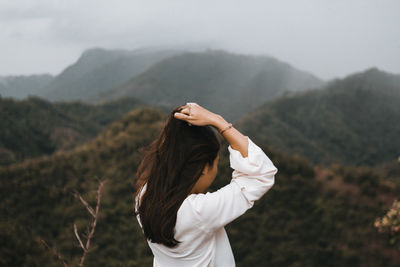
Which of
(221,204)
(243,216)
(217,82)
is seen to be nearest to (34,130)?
(243,216)

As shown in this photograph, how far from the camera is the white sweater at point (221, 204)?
1.21 meters

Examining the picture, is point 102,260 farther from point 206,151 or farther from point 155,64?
point 155,64

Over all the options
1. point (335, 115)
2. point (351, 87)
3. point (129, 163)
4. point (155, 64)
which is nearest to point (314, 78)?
point (351, 87)

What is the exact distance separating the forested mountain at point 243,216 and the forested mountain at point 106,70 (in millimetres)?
20059

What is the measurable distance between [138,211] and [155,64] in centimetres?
4541

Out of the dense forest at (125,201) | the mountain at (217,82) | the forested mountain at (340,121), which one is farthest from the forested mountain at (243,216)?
the mountain at (217,82)

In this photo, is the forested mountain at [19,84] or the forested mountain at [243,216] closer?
the forested mountain at [243,216]

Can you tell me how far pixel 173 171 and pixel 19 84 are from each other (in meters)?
12.0

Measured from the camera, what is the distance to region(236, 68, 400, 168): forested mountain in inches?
1108

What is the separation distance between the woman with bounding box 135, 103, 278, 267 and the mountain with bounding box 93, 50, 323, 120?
34.6m

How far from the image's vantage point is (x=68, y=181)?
8.70m

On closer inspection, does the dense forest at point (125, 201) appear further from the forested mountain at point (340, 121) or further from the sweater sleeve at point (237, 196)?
the forested mountain at point (340, 121)

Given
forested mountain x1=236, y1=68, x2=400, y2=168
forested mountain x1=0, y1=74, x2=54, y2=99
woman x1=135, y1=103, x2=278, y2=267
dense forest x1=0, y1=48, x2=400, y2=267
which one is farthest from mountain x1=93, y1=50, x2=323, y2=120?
woman x1=135, y1=103, x2=278, y2=267

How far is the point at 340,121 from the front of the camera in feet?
108
